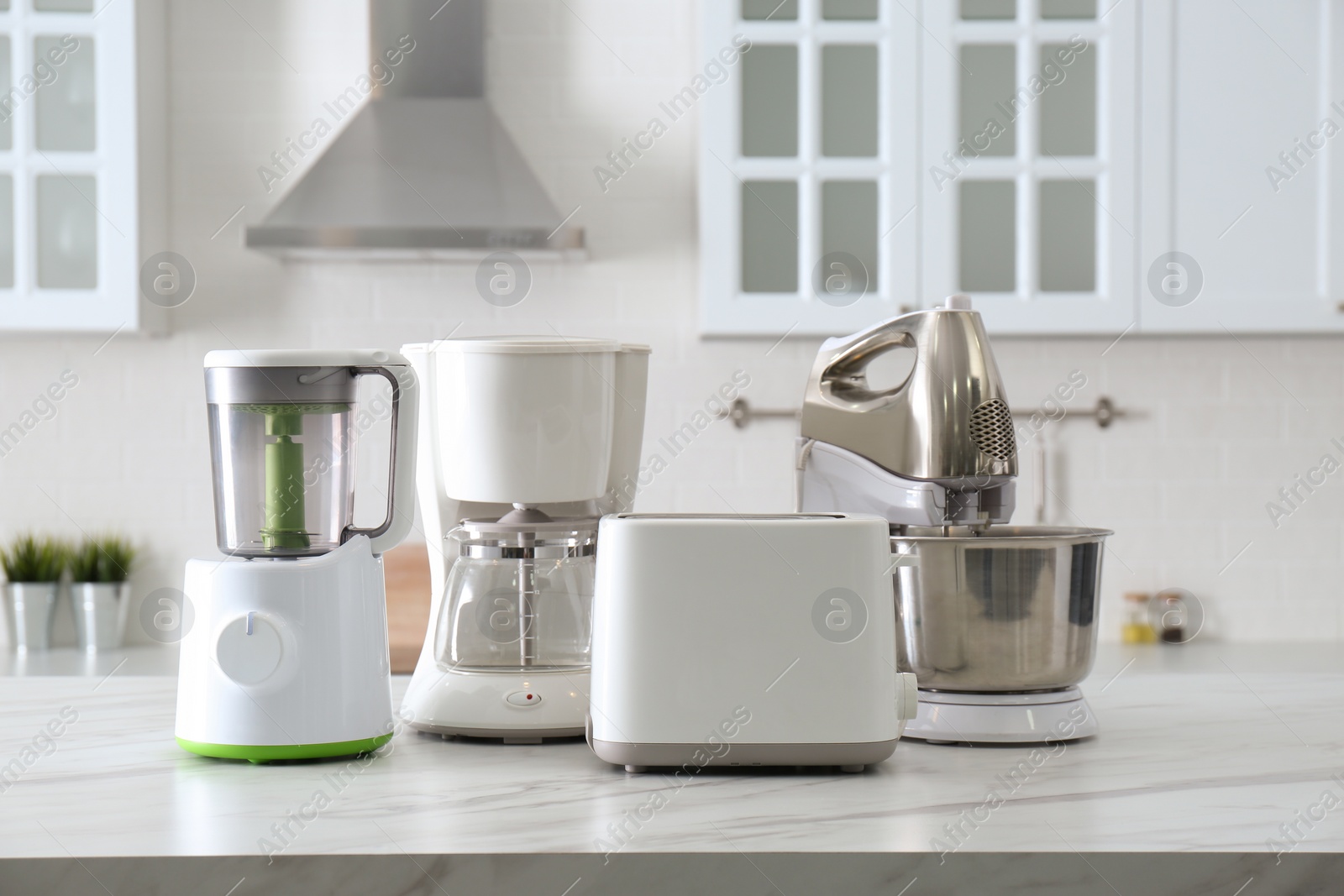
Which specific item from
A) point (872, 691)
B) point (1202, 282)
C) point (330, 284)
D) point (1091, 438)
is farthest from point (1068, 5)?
point (872, 691)

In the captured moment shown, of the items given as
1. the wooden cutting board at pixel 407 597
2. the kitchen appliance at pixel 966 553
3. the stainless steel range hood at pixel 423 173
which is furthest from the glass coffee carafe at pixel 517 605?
the stainless steel range hood at pixel 423 173

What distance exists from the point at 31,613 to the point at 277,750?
1765 mm

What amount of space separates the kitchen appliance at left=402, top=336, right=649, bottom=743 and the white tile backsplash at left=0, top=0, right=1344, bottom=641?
1442 mm

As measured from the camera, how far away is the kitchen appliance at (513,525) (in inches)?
36.5

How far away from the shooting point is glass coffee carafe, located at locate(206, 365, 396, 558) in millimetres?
872

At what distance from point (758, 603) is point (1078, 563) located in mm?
290

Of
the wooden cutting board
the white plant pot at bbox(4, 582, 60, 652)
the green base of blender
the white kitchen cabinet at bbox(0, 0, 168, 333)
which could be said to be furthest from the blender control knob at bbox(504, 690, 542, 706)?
the white plant pot at bbox(4, 582, 60, 652)

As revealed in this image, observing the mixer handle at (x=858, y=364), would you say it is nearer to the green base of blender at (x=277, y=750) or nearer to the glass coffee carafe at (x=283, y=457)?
the glass coffee carafe at (x=283, y=457)

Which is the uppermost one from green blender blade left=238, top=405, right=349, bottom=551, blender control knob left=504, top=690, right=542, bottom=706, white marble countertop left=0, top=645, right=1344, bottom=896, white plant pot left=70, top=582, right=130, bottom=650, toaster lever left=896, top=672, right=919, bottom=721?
green blender blade left=238, top=405, right=349, bottom=551

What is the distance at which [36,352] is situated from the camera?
2.40 metres

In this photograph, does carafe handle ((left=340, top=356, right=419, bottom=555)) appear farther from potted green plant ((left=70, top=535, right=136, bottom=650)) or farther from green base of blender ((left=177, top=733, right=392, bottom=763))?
potted green plant ((left=70, top=535, right=136, bottom=650))

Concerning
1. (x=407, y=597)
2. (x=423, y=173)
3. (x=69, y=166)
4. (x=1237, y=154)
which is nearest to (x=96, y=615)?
(x=407, y=597)

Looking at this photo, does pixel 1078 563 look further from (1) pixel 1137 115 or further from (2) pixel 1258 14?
(2) pixel 1258 14

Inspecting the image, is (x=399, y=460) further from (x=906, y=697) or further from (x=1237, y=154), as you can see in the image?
(x=1237, y=154)
